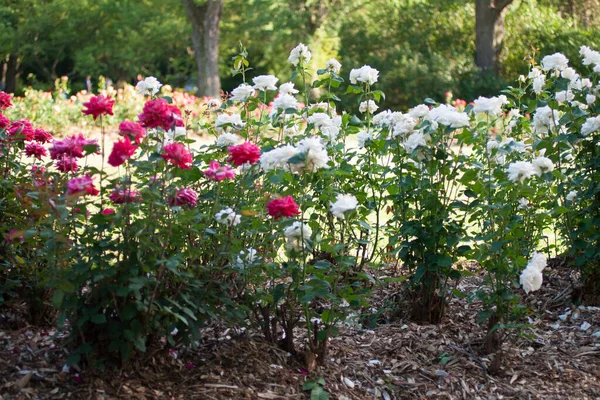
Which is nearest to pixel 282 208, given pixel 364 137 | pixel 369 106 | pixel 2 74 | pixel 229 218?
pixel 229 218

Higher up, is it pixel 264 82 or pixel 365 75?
pixel 365 75

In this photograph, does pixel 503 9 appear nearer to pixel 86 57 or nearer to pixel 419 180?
pixel 86 57

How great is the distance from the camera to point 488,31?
54.7ft

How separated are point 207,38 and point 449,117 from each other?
45.2ft

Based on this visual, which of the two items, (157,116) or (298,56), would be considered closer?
(157,116)

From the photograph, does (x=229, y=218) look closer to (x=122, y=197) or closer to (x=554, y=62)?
(x=122, y=197)

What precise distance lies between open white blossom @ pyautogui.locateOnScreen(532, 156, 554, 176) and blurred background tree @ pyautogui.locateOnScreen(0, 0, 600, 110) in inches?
533

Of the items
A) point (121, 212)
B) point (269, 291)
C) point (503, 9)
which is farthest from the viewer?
point (503, 9)

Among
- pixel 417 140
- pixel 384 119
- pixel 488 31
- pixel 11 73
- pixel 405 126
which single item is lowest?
pixel 417 140

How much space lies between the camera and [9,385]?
253cm

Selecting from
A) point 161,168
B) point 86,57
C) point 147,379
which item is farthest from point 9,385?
point 86,57

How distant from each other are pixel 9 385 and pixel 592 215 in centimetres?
276

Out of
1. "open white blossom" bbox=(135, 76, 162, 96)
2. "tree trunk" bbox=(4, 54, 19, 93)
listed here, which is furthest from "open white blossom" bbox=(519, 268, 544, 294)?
"tree trunk" bbox=(4, 54, 19, 93)

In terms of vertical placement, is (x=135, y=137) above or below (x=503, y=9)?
below
